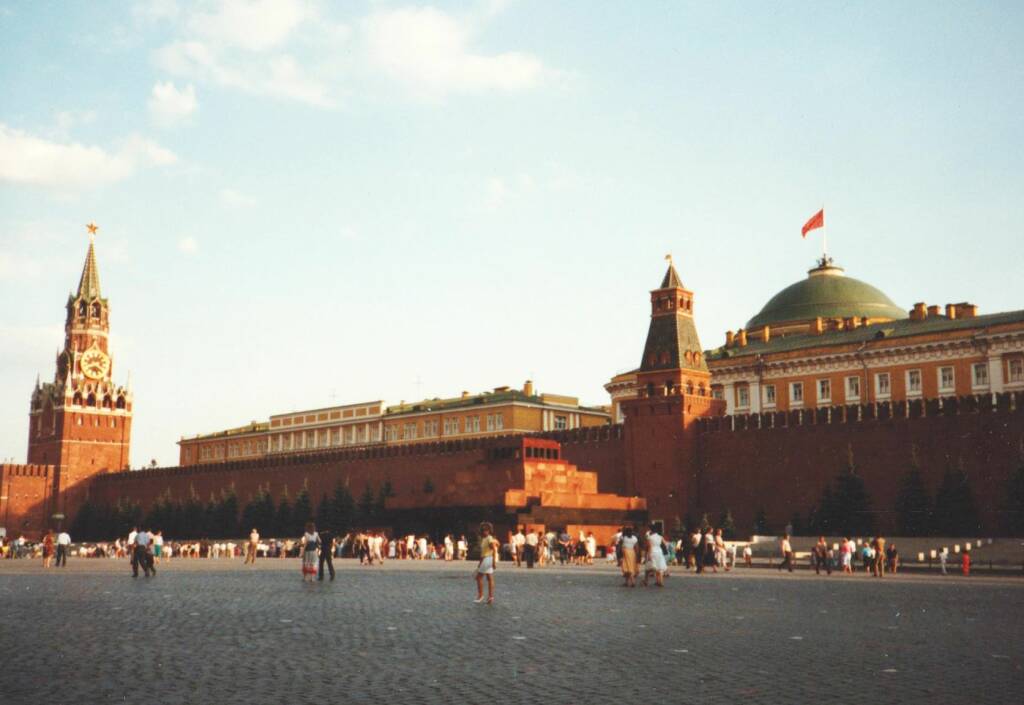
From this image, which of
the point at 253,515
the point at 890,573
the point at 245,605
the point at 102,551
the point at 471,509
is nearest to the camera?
the point at 245,605

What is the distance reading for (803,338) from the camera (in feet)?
189

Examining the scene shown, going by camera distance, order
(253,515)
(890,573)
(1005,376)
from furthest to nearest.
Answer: (253,515) → (1005,376) → (890,573)

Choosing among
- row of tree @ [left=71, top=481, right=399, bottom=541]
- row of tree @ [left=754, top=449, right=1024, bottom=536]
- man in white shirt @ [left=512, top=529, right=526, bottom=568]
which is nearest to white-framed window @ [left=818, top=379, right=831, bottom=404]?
row of tree @ [left=754, top=449, right=1024, bottom=536]

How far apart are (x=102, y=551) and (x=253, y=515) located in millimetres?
9277

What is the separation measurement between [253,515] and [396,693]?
193 ft

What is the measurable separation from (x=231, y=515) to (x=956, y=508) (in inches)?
1719

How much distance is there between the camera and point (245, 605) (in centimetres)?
1355

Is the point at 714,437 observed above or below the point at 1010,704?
above

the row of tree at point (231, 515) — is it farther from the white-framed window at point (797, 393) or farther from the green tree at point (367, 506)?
the white-framed window at point (797, 393)

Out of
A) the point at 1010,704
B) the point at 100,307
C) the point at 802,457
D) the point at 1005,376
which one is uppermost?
the point at 100,307

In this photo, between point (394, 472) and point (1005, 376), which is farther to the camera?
point (394, 472)

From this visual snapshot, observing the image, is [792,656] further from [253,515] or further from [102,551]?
[253,515]

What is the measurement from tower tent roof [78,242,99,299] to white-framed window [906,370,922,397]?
2667 inches

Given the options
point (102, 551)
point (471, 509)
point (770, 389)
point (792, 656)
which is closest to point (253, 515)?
point (102, 551)
